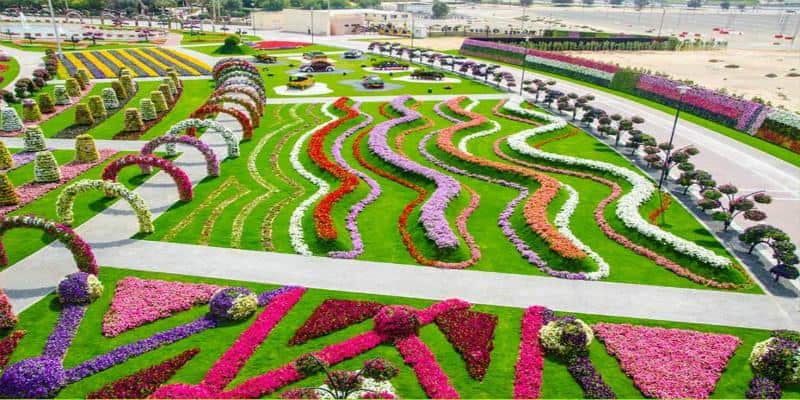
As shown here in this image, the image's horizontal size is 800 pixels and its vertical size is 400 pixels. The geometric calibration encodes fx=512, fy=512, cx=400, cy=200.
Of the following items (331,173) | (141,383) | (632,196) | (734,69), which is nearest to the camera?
(141,383)

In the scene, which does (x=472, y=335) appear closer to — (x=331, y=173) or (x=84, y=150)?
(x=331, y=173)

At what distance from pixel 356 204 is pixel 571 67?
2018 inches

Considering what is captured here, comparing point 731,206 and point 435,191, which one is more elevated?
point 731,206

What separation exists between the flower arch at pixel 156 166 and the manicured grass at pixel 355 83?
1142 inches

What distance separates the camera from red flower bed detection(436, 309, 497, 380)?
1575cm

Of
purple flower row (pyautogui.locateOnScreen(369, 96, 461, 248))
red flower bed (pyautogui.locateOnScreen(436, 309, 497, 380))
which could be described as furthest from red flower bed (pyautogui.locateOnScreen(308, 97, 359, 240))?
red flower bed (pyautogui.locateOnScreen(436, 309, 497, 380))

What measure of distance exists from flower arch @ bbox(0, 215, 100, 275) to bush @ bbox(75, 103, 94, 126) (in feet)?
81.3

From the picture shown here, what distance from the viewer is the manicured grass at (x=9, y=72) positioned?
55.3 meters

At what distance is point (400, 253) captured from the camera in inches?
875

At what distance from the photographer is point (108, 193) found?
2341 centimetres

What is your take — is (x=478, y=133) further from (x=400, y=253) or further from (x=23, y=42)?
(x=23, y=42)

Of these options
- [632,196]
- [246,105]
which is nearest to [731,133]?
[632,196]

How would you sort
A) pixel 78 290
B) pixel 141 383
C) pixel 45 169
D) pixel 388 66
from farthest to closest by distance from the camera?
pixel 388 66 < pixel 45 169 < pixel 78 290 < pixel 141 383

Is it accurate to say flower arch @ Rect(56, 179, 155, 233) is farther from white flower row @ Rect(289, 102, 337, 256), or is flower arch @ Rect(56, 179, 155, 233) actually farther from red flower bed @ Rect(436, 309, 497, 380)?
red flower bed @ Rect(436, 309, 497, 380)
